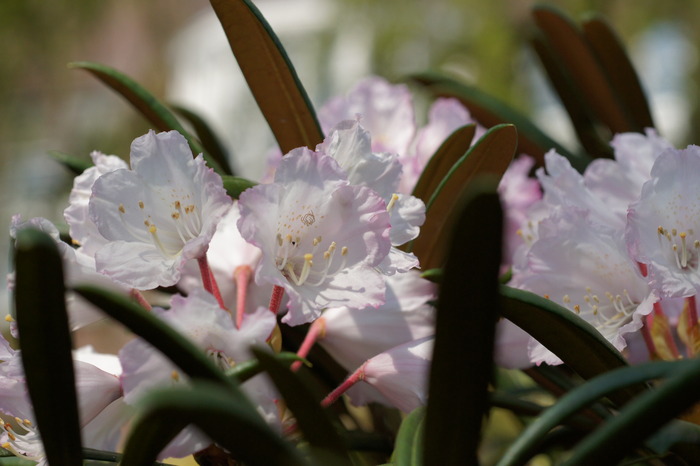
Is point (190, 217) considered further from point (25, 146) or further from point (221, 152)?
point (25, 146)

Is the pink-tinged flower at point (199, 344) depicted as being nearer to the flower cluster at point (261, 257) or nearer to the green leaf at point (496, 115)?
the flower cluster at point (261, 257)

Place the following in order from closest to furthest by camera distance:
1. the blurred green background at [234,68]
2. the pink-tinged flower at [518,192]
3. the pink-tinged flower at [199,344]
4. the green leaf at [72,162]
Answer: the pink-tinged flower at [199,344], the green leaf at [72,162], the pink-tinged flower at [518,192], the blurred green background at [234,68]

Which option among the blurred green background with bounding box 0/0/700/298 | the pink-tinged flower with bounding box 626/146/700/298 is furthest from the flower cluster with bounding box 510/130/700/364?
the blurred green background with bounding box 0/0/700/298

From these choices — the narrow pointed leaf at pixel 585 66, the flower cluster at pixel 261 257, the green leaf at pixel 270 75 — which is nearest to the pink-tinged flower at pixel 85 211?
the flower cluster at pixel 261 257

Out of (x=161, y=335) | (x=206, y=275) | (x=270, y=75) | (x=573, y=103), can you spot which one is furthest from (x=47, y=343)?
(x=573, y=103)

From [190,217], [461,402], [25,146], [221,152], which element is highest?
[25,146]

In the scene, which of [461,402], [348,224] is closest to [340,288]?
[348,224]

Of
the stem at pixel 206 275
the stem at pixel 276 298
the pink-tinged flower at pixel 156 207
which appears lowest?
the stem at pixel 276 298
